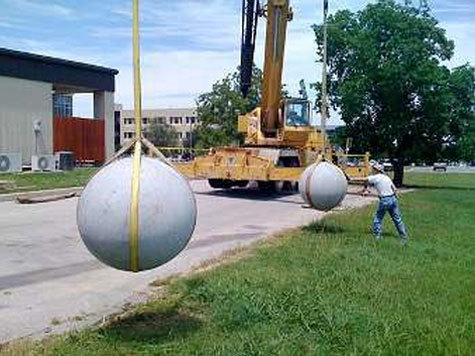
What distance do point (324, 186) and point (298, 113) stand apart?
12564mm

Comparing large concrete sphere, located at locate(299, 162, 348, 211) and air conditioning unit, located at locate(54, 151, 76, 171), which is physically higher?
large concrete sphere, located at locate(299, 162, 348, 211)

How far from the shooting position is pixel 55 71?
5862cm

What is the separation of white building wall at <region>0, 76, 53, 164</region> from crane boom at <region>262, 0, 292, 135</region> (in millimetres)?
32793

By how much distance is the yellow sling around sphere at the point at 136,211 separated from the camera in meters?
6.25

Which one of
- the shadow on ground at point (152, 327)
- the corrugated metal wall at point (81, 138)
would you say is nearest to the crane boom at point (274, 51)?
the shadow on ground at point (152, 327)

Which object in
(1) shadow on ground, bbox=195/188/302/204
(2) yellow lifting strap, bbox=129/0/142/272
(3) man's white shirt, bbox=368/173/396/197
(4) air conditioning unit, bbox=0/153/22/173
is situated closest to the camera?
(2) yellow lifting strap, bbox=129/0/142/272

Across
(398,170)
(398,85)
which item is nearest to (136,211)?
(398,85)

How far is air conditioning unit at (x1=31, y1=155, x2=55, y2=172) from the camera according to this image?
48.8 meters

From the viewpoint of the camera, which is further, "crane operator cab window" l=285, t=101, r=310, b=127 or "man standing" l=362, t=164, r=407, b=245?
"crane operator cab window" l=285, t=101, r=310, b=127

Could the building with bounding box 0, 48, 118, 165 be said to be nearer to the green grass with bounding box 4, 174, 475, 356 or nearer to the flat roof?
the flat roof

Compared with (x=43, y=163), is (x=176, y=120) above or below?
above

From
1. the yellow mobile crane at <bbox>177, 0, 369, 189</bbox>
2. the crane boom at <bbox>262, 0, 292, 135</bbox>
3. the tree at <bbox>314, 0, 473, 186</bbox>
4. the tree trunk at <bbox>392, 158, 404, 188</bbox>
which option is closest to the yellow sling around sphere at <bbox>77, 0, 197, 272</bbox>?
the yellow mobile crane at <bbox>177, 0, 369, 189</bbox>

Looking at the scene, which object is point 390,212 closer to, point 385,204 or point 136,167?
point 385,204

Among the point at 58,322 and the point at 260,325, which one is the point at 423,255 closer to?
the point at 260,325
